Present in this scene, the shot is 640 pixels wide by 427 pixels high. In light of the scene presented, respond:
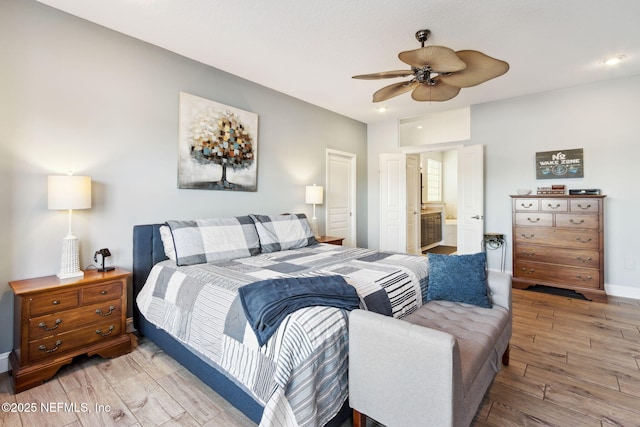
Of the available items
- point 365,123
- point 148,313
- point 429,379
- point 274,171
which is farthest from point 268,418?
point 365,123

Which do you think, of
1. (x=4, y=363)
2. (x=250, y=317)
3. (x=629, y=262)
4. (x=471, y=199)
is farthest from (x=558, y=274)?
(x=4, y=363)

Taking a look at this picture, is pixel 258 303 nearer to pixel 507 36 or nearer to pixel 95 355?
pixel 95 355

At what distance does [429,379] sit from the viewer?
3.76 feet

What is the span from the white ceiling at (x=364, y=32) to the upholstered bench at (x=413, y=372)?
2.33 metres

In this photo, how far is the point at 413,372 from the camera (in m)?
1.19

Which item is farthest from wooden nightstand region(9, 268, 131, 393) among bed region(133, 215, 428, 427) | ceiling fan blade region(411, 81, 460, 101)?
ceiling fan blade region(411, 81, 460, 101)

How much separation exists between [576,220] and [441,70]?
9.45ft

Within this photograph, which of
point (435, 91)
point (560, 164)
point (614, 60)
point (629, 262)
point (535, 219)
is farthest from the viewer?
point (560, 164)

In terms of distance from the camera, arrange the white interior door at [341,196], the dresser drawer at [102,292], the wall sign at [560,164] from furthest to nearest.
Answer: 1. the white interior door at [341,196]
2. the wall sign at [560,164]
3. the dresser drawer at [102,292]

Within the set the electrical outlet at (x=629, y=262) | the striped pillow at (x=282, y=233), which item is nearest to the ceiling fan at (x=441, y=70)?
the striped pillow at (x=282, y=233)

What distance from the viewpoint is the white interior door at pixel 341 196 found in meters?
4.96

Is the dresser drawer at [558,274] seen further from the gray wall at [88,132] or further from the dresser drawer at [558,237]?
the gray wall at [88,132]

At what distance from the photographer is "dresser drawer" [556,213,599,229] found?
3461mm

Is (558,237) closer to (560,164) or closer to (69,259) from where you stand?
(560,164)
